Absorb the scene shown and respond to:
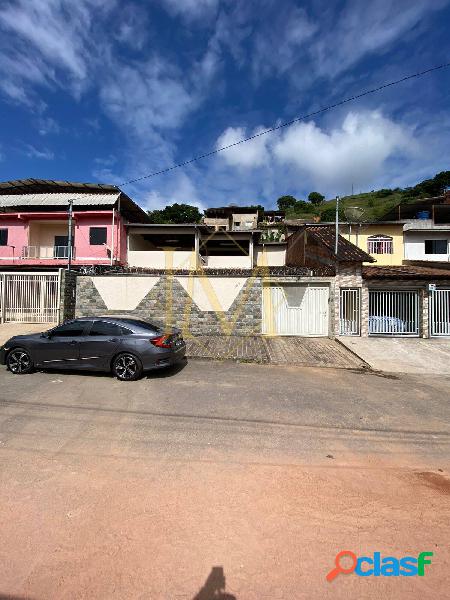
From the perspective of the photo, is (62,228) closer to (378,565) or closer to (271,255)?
(271,255)

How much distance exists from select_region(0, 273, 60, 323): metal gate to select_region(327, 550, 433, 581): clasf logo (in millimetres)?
12663

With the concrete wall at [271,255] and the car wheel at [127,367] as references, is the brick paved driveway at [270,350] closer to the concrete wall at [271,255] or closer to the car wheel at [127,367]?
the car wheel at [127,367]

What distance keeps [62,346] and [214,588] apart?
20.1ft

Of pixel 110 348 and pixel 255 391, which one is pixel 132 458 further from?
pixel 110 348

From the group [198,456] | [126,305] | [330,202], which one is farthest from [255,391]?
[330,202]

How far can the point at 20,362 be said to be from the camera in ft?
22.9

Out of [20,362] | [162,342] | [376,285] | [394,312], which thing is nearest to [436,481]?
[162,342]

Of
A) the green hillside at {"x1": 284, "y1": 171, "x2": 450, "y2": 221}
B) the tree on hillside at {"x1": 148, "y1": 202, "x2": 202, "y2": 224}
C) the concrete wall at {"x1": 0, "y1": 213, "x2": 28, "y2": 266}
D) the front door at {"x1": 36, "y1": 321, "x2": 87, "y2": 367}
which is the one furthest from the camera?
the green hillside at {"x1": 284, "y1": 171, "x2": 450, "y2": 221}

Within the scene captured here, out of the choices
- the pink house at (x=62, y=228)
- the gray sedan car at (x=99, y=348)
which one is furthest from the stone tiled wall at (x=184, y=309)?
the pink house at (x=62, y=228)

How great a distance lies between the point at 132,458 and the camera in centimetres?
347

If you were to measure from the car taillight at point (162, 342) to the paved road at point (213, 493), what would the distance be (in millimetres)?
1347

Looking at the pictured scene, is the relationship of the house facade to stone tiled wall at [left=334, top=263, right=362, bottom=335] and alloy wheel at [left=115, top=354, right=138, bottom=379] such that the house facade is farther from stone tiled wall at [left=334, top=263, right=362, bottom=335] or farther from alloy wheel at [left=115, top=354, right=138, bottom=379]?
alloy wheel at [left=115, top=354, right=138, bottom=379]

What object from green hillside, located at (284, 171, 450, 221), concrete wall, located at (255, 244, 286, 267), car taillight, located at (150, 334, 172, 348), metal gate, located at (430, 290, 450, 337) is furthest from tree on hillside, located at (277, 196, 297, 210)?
car taillight, located at (150, 334, 172, 348)

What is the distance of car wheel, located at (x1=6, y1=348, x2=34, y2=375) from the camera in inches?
274
